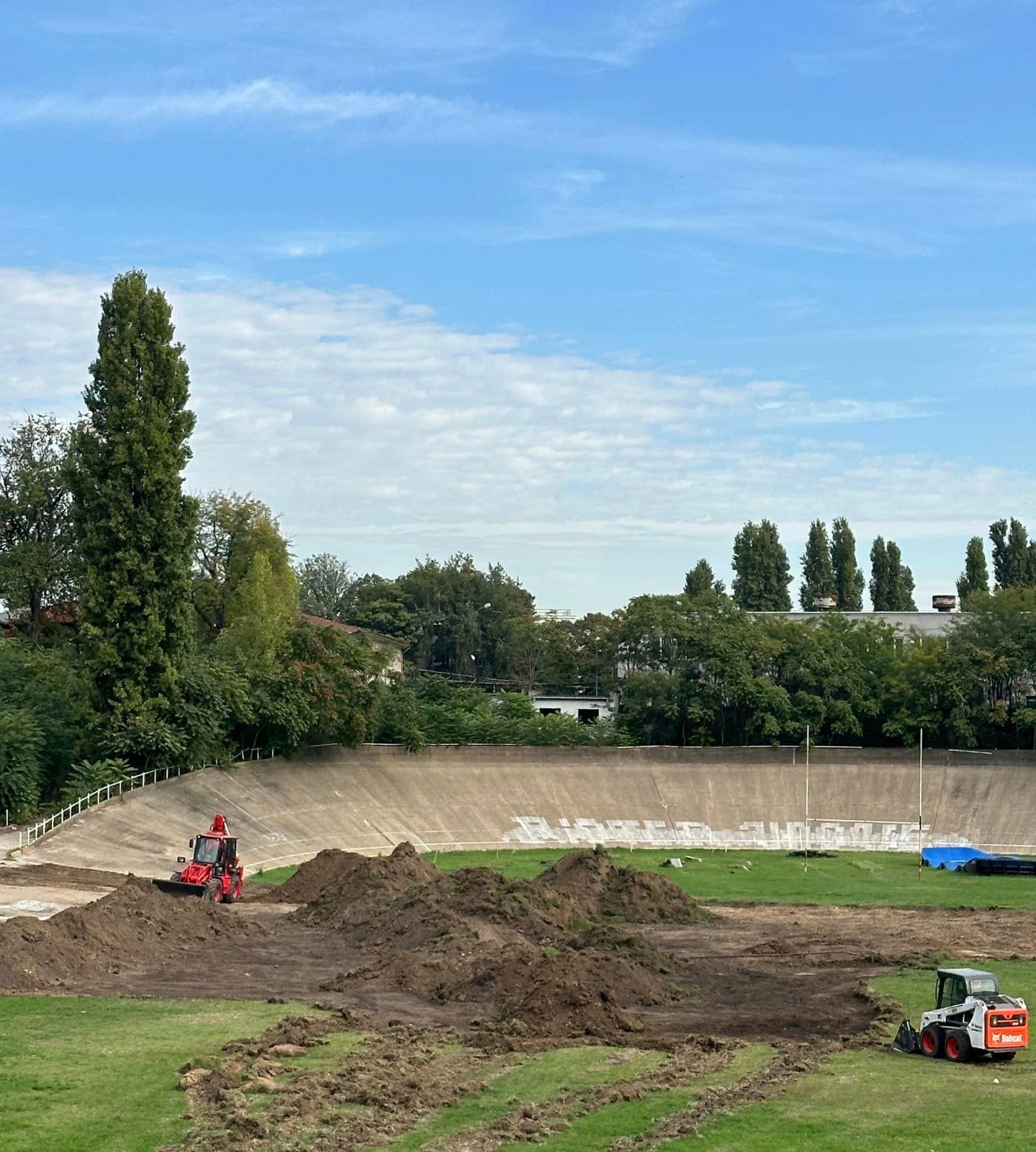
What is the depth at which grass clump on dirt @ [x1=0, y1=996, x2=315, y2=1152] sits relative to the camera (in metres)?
20.6

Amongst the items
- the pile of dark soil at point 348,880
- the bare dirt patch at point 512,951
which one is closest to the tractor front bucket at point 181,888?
the bare dirt patch at point 512,951

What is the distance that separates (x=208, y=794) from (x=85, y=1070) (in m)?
43.0

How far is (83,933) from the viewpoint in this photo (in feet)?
116

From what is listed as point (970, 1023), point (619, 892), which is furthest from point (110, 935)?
point (970, 1023)

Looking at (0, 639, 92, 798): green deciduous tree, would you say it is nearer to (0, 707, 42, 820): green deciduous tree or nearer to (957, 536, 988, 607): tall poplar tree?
(0, 707, 42, 820): green deciduous tree

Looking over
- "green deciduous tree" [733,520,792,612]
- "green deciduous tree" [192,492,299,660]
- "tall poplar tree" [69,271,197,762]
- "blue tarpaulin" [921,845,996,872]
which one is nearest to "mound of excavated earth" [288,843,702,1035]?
"tall poplar tree" [69,271,197,762]

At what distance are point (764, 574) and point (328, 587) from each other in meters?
62.7

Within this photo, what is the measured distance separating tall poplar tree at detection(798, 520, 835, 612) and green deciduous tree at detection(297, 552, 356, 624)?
176ft

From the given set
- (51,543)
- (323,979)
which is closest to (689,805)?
(51,543)

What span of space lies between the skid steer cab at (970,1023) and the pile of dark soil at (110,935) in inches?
721

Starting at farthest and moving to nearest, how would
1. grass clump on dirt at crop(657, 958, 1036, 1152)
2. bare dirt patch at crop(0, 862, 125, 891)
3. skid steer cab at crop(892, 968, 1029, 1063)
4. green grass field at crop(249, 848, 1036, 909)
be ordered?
1. green grass field at crop(249, 848, 1036, 909)
2. bare dirt patch at crop(0, 862, 125, 891)
3. skid steer cab at crop(892, 968, 1029, 1063)
4. grass clump on dirt at crop(657, 958, 1036, 1152)

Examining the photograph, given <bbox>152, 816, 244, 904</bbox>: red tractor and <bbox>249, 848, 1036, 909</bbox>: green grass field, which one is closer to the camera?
<bbox>152, 816, 244, 904</bbox>: red tractor

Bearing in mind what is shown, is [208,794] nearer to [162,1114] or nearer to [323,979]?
[323,979]

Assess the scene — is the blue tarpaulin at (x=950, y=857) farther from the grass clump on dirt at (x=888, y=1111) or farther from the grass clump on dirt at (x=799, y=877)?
the grass clump on dirt at (x=888, y=1111)
